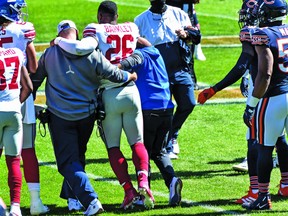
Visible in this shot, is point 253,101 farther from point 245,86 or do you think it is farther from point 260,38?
point 245,86

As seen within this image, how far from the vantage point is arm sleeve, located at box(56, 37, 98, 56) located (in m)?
8.70

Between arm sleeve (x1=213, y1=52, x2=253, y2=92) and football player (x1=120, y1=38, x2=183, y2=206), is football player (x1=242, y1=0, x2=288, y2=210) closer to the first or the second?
arm sleeve (x1=213, y1=52, x2=253, y2=92)

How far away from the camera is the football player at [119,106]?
29.9 ft

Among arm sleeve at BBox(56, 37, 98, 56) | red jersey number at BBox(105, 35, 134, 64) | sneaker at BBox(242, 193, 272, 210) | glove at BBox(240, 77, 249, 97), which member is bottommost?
sneaker at BBox(242, 193, 272, 210)

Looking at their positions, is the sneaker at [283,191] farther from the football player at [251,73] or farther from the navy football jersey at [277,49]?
the navy football jersey at [277,49]

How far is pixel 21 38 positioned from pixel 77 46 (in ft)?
2.26

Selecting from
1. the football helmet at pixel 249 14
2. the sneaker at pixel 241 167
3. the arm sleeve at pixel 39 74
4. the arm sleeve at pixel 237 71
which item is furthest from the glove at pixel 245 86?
the arm sleeve at pixel 39 74

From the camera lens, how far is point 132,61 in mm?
9156

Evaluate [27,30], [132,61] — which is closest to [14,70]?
[27,30]

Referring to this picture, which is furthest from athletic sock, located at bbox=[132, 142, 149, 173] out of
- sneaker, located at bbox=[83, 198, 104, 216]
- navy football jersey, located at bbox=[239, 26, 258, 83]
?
navy football jersey, located at bbox=[239, 26, 258, 83]

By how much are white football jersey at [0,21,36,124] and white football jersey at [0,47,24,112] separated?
55cm

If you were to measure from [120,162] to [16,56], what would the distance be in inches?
59.4

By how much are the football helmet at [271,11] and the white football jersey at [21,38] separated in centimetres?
217

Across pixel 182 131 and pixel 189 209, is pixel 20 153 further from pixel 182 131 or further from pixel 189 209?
→ pixel 182 131
